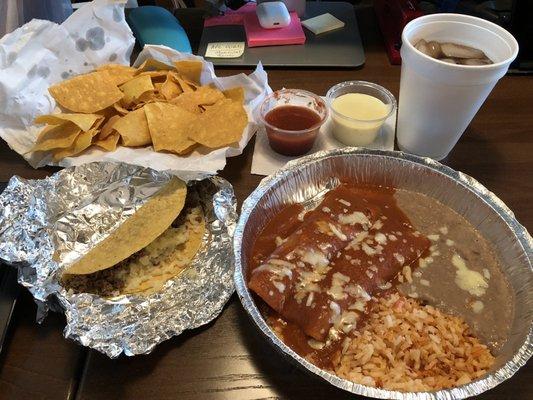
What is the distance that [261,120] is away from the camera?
1283 mm

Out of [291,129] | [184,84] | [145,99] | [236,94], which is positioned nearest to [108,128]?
[145,99]

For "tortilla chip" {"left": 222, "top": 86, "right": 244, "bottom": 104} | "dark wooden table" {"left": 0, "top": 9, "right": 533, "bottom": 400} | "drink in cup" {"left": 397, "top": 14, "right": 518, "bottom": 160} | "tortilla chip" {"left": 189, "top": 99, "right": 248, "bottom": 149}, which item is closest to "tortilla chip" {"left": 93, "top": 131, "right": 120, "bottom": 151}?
"tortilla chip" {"left": 189, "top": 99, "right": 248, "bottom": 149}

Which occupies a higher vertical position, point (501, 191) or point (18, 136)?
point (18, 136)

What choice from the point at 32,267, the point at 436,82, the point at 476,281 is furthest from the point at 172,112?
the point at 476,281

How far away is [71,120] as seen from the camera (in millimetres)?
1255

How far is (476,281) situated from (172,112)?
0.89 m

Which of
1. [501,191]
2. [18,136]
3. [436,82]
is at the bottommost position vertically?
[501,191]

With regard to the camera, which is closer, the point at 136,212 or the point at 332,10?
the point at 136,212

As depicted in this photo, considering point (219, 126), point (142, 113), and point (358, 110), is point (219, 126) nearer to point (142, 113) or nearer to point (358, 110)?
point (142, 113)

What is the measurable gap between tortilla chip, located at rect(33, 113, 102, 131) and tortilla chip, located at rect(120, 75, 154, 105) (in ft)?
0.44

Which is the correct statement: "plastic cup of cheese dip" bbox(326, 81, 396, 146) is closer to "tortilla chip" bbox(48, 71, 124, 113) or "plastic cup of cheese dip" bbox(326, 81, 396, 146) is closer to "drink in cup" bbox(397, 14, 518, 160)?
"drink in cup" bbox(397, 14, 518, 160)

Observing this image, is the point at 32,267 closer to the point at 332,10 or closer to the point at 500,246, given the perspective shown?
the point at 500,246

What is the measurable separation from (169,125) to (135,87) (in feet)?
0.64

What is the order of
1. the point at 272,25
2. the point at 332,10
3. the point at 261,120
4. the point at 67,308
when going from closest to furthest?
the point at 67,308 < the point at 261,120 < the point at 272,25 < the point at 332,10
